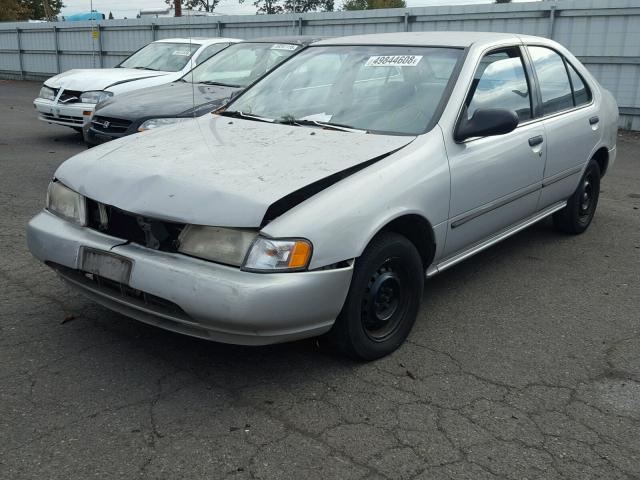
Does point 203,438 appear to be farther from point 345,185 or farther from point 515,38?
point 515,38

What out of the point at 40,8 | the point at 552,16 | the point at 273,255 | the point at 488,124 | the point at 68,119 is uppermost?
the point at 40,8

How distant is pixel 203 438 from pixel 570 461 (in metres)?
1.51

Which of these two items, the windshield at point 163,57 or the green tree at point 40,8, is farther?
the green tree at point 40,8

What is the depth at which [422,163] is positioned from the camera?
12.0ft

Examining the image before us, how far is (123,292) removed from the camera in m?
3.26

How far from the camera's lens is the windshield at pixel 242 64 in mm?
8375

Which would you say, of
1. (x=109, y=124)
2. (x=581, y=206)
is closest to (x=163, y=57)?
(x=109, y=124)

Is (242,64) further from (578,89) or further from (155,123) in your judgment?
(578,89)

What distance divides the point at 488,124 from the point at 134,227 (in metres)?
2.00

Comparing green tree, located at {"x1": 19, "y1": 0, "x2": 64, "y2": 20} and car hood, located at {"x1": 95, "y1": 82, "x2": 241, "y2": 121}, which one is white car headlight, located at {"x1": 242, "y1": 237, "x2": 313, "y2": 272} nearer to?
car hood, located at {"x1": 95, "y1": 82, "x2": 241, "y2": 121}

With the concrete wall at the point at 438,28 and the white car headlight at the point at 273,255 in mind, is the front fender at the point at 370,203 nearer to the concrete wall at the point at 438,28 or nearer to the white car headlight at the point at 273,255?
the white car headlight at the point at 273,255

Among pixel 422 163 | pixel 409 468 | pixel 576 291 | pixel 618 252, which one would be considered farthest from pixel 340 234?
pixel 618 252

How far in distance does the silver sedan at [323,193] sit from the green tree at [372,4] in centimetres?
5066

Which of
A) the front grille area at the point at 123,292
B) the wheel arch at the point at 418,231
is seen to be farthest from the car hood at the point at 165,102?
the wheel arch at the point at 418,231
